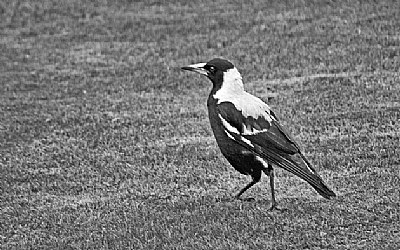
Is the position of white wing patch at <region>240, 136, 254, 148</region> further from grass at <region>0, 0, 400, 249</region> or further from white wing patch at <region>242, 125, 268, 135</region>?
grass at <region>0, 0, 400, 249</region>

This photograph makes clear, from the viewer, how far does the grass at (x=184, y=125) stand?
8.11 metres

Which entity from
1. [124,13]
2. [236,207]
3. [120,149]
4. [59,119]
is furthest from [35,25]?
[236,207]

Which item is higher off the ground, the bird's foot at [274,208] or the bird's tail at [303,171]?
the bird's tail at [303,171]

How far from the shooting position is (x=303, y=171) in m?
7.96

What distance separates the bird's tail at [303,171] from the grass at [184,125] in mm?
299

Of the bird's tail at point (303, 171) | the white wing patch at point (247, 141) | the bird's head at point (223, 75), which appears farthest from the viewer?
the bird's head at point (223, 75)

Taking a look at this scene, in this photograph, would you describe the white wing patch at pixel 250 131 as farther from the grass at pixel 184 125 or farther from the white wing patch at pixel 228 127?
the grass at pixel 184 125

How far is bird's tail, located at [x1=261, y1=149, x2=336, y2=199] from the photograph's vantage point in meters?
7.91

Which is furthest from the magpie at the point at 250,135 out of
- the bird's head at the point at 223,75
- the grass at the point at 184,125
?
the grass at the point at 184,125

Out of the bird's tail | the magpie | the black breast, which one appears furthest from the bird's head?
the bird's tail

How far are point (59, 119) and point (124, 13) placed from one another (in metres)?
9.58

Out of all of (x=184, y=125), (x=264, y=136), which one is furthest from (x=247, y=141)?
(x=184, y=125)

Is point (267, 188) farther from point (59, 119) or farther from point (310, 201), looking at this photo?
point (59, 119)

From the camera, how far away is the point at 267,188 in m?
9.37
